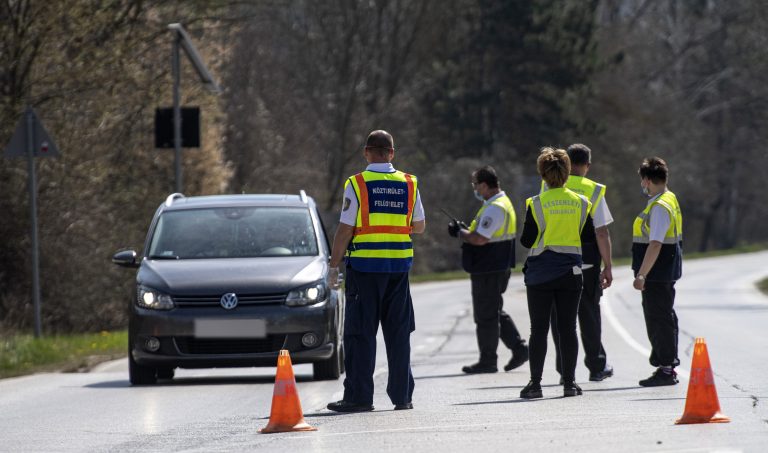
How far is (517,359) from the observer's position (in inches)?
596

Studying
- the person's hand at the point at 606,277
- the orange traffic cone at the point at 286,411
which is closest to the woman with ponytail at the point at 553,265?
the person's hand at the point at 606,277

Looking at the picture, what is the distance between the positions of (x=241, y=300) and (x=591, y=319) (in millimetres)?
2890

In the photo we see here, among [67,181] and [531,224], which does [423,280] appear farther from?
[531,224]

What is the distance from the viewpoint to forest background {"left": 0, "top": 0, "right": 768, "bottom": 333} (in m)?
23.3

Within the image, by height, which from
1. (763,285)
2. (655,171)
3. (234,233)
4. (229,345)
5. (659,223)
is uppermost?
(655,171)

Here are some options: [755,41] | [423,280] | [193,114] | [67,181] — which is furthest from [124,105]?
[755,41]

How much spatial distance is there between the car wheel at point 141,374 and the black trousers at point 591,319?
355 centimetres

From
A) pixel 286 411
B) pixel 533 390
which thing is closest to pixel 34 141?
pixel 533 390

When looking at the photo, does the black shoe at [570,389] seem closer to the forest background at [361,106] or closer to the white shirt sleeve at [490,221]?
the white shirt sleeve at [490,221]

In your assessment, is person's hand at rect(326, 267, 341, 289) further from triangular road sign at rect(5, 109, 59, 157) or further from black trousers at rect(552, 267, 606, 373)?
triangular road sign at rect(5, 109, 59, 157)

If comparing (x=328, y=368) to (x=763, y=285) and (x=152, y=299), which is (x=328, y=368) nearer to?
(x=152, y=299)

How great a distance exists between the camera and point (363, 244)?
35.4ft

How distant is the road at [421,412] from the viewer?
29.7ft

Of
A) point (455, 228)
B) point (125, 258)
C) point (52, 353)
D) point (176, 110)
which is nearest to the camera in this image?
point (125, 258)
